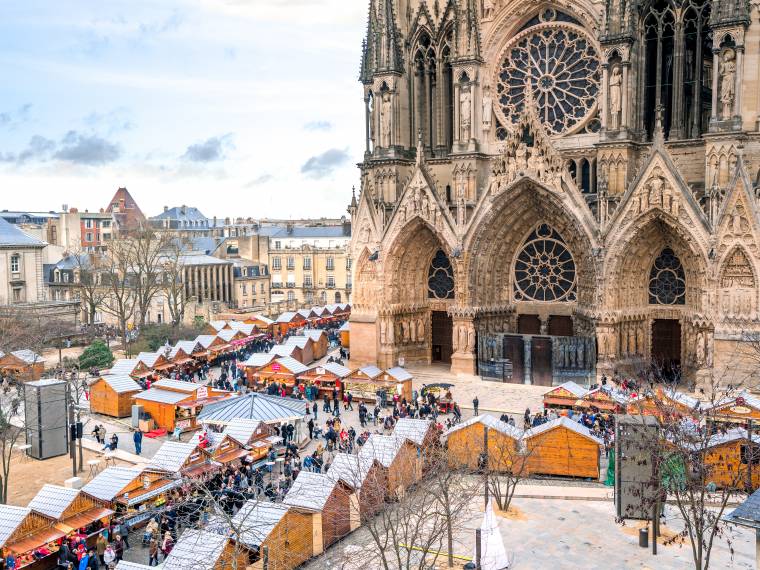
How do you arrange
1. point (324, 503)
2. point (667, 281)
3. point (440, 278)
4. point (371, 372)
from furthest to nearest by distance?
point (440, 278), point (667, 281), point (371, 372), point (324, 503)

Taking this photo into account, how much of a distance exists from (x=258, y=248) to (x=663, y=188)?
202ft

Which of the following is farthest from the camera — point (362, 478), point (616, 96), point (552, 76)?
point (552, 76)

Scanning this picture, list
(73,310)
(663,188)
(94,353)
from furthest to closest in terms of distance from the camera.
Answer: (73,310) → (94,353) → (663,188)

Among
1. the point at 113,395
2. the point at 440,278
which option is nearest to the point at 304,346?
the point at 440,278

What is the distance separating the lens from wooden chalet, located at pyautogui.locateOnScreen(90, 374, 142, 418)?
1471 inches

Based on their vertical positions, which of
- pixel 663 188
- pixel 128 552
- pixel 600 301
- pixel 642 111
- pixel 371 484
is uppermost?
pixel 642 111

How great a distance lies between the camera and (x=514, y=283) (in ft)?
148

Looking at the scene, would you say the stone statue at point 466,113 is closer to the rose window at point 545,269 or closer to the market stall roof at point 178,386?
the rose window at point 545,269

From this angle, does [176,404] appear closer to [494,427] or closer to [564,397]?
[494,427]

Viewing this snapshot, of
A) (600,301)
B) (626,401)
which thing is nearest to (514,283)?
(600,301)

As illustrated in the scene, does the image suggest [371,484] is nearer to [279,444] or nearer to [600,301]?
[279,444]

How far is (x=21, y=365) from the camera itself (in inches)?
1676

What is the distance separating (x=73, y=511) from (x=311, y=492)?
22.0 ft

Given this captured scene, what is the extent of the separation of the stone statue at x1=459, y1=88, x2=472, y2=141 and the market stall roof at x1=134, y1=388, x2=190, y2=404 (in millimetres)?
21777
